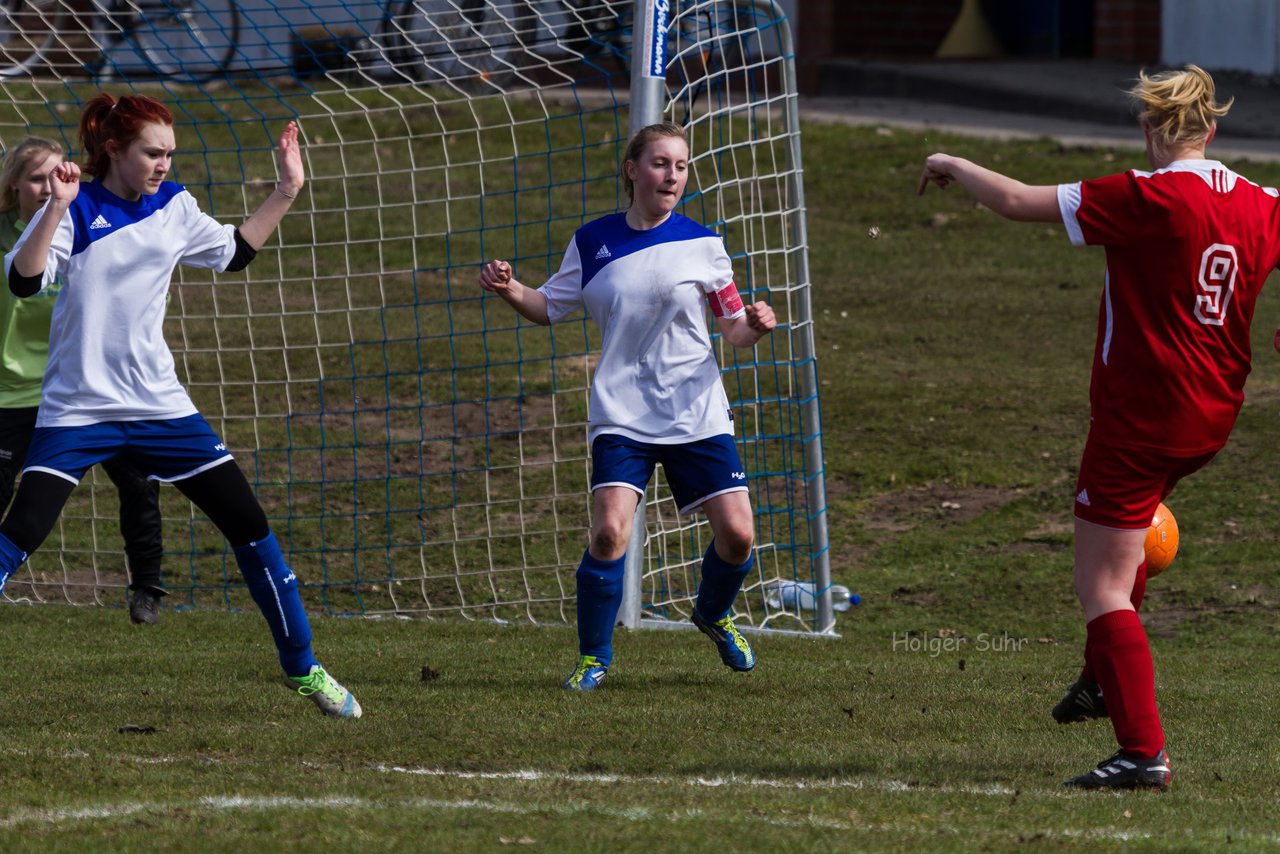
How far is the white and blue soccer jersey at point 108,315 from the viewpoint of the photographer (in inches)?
197

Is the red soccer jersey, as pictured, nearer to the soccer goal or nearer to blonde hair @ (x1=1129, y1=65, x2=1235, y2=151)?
blonde hair @ (x1=1129, y1=65, x2=1235, y2=151)

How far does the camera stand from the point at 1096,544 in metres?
4.50

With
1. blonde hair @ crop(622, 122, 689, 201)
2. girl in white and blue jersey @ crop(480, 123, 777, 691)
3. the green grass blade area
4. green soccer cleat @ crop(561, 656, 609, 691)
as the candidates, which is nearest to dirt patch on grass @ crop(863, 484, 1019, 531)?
the green grass blade area

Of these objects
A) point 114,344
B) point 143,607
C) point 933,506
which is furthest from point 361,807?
point 933,506

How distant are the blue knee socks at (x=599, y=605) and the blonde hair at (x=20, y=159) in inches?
92.2

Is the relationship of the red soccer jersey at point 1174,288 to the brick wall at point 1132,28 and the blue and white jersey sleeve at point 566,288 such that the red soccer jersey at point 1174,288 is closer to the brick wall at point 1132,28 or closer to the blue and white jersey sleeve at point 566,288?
A: the blue and white jersey sleeve at point 566,288

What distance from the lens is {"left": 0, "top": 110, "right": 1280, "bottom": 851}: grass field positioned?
402cm

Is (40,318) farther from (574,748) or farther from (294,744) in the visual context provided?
(574,748)

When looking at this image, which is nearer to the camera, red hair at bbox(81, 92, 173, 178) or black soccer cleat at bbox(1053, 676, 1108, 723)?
red hair at bbox(81, 92, 173, 178)

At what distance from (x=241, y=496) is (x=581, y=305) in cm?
145

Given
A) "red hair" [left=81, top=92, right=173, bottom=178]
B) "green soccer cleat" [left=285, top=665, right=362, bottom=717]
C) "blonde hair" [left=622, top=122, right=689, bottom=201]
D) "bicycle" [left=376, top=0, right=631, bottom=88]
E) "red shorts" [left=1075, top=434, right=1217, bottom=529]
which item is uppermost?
"bicycle" [left=376, top=0, right=631, bottom=88]

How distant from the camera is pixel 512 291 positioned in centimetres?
587

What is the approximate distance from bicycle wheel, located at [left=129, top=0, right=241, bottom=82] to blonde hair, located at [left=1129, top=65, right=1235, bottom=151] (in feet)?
17.8

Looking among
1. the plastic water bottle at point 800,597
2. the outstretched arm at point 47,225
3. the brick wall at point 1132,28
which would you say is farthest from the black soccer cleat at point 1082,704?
the brick wall at point 1132,28
